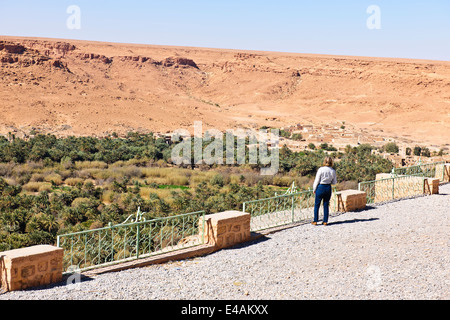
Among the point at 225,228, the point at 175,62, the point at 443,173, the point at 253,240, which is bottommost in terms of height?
the point at 253,240

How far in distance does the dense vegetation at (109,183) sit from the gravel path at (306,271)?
18.2ft

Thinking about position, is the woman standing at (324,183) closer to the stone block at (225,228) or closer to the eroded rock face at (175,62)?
the stone block at (225,228)

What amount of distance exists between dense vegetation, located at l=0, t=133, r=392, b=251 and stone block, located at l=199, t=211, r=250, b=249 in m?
5.26

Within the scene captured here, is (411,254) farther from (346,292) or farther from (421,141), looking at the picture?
(421,141)

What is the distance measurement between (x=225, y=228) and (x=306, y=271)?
5.52 ft

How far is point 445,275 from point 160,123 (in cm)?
4414

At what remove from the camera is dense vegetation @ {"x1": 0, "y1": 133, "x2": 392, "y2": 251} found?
45.5 feet

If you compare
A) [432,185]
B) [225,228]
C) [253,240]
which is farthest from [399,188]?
[225,228]

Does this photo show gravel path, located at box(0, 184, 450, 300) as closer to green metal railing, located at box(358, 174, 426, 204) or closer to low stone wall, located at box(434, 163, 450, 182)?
green metal railing, located at box(358, 174, 426, 204)

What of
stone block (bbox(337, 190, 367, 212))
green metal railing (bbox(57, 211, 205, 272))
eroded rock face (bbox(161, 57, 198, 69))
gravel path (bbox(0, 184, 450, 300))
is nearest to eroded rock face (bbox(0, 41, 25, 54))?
eroded rock face (bbox(161, 57, 198, 69))

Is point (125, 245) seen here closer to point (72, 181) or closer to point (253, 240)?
point (253, 240)

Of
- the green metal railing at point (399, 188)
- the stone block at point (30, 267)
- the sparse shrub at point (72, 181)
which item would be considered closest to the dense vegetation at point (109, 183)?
the sparse shrub at point (72, 181)

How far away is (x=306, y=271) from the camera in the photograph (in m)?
6.57

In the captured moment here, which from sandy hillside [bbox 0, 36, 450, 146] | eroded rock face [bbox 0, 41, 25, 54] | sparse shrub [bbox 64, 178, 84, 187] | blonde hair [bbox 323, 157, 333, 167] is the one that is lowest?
sparse shrub [bbox 64, 178, 84, 187]
